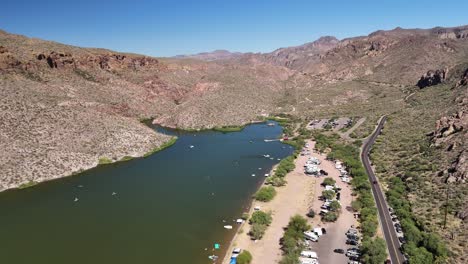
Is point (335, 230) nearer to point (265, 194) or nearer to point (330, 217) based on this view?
point (330, 217)

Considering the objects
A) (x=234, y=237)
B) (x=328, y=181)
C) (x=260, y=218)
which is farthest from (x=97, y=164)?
(x=328, y=181)

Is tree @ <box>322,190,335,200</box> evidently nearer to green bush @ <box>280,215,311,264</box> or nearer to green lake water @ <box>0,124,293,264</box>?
green bush @ <box>280,215,311,264</box>

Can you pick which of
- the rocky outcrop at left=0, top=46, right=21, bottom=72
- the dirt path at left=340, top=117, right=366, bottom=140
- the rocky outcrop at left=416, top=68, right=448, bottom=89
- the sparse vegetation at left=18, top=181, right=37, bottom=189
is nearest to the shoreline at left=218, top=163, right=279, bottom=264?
the sparse vegetation at left=18, top=181, right=37, bottom=189

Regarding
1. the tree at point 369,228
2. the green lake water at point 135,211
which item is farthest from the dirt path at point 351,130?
the tree at point 369,228

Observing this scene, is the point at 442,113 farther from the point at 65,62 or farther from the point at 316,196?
the point at 65,62

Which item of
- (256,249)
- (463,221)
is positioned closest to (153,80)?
(256,249)

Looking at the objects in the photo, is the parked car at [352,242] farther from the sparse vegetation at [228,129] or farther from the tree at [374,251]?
the sparse vegetation at [228,129]
